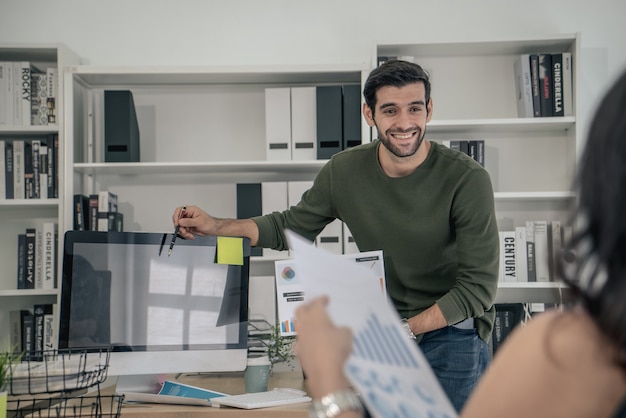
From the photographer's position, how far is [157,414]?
1758 millimetres

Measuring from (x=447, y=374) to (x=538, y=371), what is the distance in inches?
54.9

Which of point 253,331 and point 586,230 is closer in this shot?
point 586,230

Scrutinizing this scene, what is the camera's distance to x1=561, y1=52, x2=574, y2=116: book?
3.27 metres

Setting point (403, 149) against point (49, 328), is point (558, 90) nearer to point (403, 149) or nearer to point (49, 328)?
point (403, 149)

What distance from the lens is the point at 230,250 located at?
2184 millimetres

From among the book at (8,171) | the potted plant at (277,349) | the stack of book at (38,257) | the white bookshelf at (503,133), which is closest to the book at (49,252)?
the stack of book at (38,257)

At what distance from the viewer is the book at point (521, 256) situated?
328 cm

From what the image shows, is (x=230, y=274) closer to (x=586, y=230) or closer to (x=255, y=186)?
(x=255, y=186)

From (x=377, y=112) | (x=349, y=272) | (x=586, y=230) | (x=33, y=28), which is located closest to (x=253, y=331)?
(x=377, y=112)

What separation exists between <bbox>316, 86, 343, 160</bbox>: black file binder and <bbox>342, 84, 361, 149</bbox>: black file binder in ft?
0.07

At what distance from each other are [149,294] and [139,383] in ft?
0.79

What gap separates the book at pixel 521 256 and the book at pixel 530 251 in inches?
0.5

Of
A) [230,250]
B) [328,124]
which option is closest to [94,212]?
[328,124]

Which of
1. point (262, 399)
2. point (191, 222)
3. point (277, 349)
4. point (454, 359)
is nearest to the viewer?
point (262, 399)
